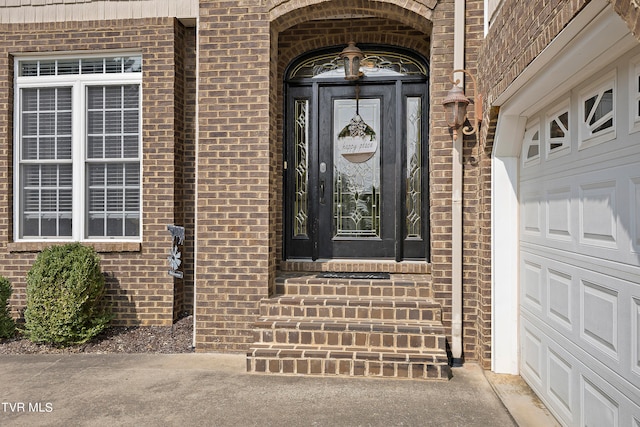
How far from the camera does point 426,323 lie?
4578 mm

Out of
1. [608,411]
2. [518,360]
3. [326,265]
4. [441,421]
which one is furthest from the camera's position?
[326,265]

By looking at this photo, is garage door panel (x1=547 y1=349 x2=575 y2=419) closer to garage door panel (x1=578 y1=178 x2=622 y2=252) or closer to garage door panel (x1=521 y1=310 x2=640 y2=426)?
garage door panel (x1=521 y1=310 x2=640 y2=426)

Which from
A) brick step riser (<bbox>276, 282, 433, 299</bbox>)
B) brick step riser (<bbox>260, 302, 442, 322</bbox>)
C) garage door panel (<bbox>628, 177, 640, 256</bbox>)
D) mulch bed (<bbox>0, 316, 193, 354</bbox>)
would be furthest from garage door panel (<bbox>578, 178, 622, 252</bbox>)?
mulch bed (<bbox>0, 316, 193, 354</bbox>)

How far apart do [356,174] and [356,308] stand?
175 cm

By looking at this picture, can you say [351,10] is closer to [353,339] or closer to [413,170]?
[413,170]

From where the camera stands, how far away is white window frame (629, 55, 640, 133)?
2.29 metres

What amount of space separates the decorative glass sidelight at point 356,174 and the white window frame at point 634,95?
11.0 feet

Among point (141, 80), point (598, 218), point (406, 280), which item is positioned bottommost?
point (406, 280)

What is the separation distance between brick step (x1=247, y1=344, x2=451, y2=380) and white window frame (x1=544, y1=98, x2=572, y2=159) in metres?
2.02

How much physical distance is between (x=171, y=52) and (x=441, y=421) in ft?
16.2

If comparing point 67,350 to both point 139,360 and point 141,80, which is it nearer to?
point 139,360

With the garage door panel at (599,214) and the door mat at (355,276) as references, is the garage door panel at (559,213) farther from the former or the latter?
the door mat at (355,276)

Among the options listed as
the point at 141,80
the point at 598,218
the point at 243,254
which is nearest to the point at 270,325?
the point at 243,254

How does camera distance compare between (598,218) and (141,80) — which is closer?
(598,218)
